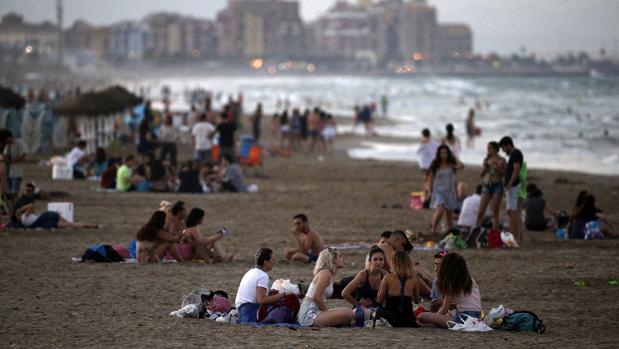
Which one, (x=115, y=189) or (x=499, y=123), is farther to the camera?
(x=499, y=123)

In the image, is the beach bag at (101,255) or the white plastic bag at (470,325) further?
the beach bag at (101,255)

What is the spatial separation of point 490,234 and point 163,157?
10.4 metres

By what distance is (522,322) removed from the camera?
8.51m

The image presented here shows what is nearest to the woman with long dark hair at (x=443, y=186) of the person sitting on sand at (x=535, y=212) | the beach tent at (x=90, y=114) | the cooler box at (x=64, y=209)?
the person sitting on sand at (x=535, y=212)

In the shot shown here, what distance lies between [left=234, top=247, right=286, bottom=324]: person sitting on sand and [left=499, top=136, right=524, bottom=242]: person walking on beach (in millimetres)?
5049

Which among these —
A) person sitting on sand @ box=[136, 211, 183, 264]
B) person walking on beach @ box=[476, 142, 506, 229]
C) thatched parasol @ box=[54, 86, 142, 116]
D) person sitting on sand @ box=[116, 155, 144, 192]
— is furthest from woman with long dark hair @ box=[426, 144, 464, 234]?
thatched parasol @ box=[54, 86, 142, 116]

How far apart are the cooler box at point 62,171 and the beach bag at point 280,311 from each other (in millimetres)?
12217

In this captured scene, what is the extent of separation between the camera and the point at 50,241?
13102 mm

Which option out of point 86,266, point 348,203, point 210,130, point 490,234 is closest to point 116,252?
point 86,266

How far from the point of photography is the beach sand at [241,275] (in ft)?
26.7

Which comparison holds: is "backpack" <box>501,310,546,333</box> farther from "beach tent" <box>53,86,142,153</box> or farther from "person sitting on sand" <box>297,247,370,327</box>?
"beach tent" <box>53,86,142,153</box>

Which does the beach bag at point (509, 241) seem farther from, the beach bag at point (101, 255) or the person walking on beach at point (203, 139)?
the person walking on beach at point (203, 139)

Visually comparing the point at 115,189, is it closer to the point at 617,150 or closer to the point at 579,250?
the point at 579,250

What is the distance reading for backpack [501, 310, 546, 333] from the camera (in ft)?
27.8
